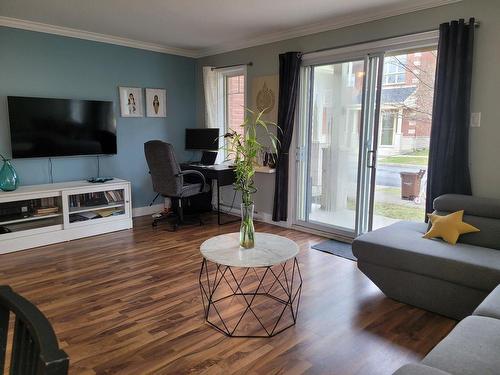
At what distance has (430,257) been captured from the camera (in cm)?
251

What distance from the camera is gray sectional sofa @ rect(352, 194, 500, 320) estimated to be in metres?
2.37

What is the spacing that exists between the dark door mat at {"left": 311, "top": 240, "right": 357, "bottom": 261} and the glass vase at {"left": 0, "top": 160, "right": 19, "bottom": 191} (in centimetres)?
324

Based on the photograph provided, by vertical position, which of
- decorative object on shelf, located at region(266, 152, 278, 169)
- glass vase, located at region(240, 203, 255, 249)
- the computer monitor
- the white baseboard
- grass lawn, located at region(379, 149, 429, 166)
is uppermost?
the computer monitor

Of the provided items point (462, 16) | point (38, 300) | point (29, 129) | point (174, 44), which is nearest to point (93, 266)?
point (38, 300)

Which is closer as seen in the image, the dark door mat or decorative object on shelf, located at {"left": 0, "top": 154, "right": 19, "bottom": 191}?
the dark door mat

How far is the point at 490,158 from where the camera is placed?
→ 3111 millimetres

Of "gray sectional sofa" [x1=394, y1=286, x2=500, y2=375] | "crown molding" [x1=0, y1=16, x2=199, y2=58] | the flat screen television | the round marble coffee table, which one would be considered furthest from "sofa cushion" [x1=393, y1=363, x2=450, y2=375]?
"crown molding" [x1=0, y1=16, x2=199, y2=58]

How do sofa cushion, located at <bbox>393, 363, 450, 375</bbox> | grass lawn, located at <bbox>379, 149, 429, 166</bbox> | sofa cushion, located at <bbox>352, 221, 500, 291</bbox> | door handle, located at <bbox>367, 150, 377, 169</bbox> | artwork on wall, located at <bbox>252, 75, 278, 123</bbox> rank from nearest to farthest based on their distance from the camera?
sofa cushion, located at <bbox>393, 363, 450, 375</bbox> → sofa cushion, located at <bbox>352, 221, 500, 291</bbox> → grass lawn, located at <bbox>379, 149, 429, 166</bbox> → door handle, located at <bbox>367, 150, 377, 169</bbox> → artwork on wall, located at <bbox>252, 75, 278, 123</bbox>

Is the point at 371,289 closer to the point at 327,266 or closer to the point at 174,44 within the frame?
the point at 327,266

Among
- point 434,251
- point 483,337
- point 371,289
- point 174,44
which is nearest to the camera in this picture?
point 483,337

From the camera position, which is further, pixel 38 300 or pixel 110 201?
pixel 110 201

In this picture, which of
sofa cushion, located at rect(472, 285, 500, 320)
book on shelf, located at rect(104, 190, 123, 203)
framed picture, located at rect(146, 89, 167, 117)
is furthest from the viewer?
framed picture, located at rect(146, 89, 167, 117)

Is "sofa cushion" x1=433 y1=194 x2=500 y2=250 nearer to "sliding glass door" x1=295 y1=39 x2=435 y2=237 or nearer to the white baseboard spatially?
"sliding glass door" x1=295 y1=39 x2=435 y2=237

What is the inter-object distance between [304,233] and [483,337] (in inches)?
120
